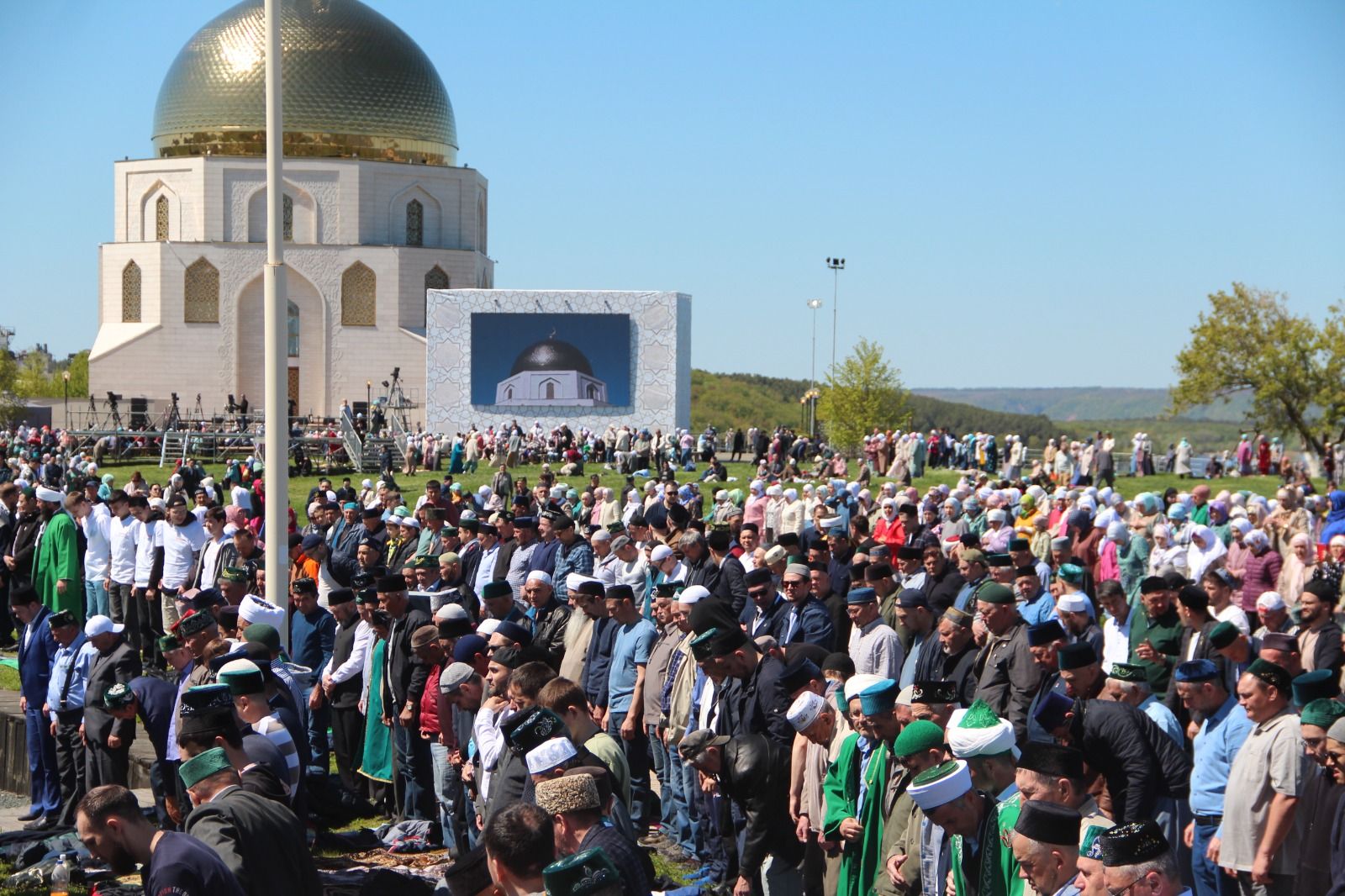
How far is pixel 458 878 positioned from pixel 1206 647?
5.38 metres

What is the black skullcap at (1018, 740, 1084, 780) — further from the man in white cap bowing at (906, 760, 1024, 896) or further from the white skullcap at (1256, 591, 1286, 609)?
the white skullcap at (1256, 591, 1286, 609)

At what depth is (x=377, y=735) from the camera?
10.8 metres

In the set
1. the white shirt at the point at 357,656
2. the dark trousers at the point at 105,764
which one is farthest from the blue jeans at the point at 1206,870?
the dark trousers at the point at 105,764

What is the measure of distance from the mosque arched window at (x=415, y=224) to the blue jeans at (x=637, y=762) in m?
51.1

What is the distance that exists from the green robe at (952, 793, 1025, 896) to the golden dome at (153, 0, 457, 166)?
5455 centimetres

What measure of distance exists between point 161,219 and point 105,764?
52758 millimetres

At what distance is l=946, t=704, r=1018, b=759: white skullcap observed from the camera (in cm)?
588

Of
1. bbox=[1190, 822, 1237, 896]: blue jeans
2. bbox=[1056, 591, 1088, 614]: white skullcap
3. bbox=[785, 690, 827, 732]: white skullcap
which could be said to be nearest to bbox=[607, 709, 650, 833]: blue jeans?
bbox=[1056, 591, 1088, 614]: white skullcap

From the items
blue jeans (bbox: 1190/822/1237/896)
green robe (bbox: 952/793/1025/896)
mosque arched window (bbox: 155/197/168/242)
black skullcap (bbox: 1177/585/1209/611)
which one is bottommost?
blue jeans (bbox: 1190/822/1237/896)

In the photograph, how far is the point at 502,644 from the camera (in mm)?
8828

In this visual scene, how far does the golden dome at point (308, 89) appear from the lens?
57.3 metres

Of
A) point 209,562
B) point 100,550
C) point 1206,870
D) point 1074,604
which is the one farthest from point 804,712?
point 100,550

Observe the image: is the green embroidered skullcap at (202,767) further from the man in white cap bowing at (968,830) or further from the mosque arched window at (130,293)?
the mosque arched window at (130,293)

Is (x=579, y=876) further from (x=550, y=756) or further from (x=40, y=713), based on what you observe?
(x=40, y=713)
